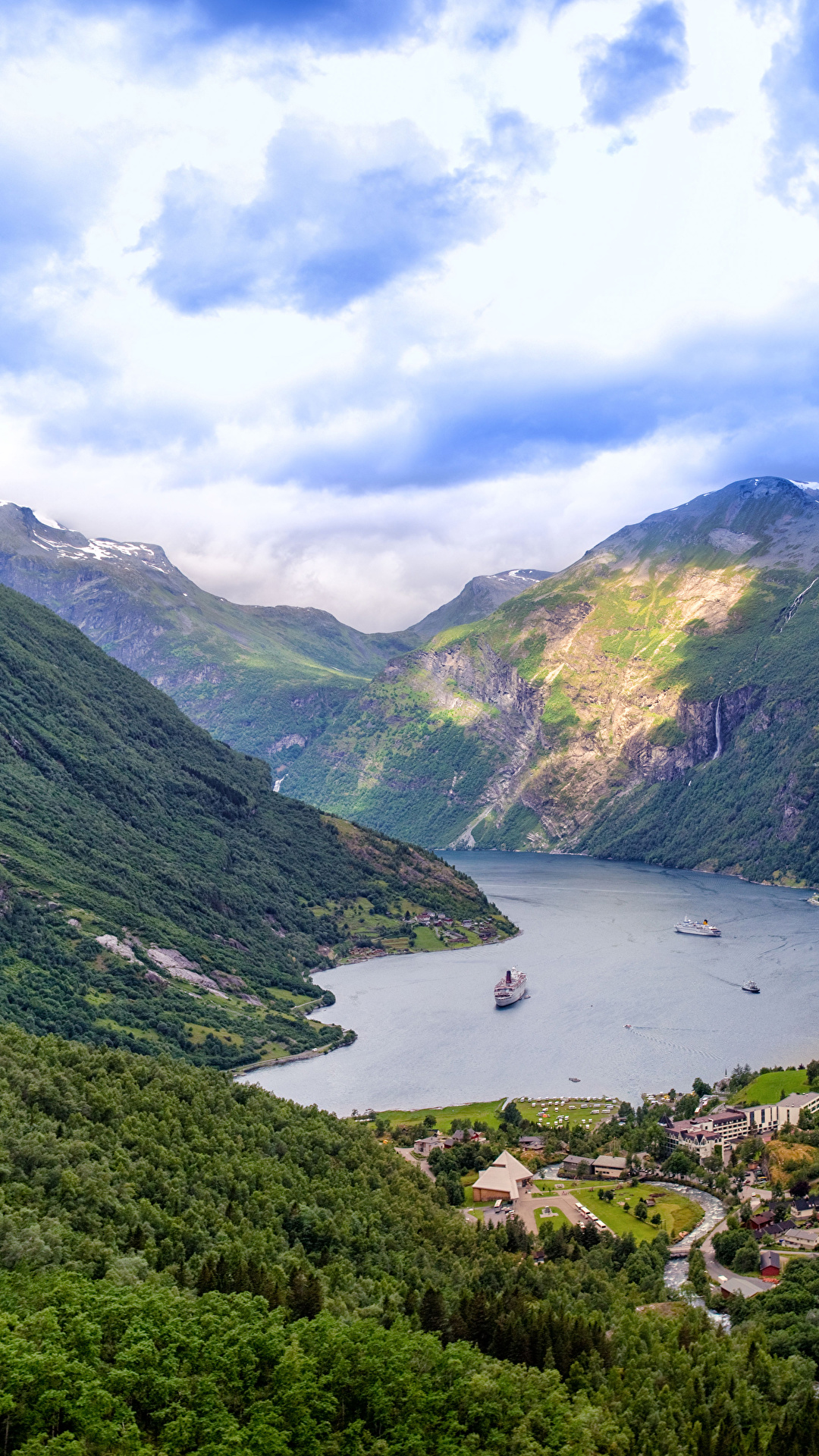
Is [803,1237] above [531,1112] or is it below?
above

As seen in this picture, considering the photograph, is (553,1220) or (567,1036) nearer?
(553,1220)

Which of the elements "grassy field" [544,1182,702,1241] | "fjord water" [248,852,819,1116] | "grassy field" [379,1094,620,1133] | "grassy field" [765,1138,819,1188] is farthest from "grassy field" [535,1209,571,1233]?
"fjord water" [248,852,819,1116]

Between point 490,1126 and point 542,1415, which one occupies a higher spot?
point 542,1415

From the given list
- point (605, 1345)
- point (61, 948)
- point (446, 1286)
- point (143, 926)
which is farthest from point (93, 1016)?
point (605, 1345)

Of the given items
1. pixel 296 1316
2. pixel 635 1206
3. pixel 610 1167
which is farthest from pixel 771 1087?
pixel 296 1316

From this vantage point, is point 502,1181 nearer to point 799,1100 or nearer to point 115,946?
point 799,1100

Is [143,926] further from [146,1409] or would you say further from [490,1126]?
[146,1409]

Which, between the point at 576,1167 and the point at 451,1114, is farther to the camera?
the point at 451,1114
